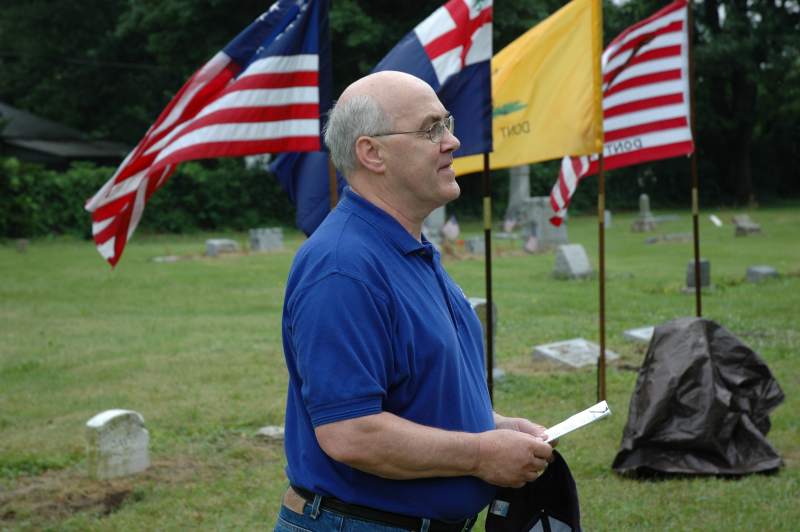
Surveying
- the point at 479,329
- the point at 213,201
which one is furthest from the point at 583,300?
the point at 213,201

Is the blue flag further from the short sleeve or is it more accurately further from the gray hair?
the short sleeve

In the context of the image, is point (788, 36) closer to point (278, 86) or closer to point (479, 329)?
point (278, 86)

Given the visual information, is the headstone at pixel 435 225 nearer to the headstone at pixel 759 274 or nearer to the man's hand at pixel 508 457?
the headstone at pixel 759 274

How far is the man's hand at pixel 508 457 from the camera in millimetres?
2582

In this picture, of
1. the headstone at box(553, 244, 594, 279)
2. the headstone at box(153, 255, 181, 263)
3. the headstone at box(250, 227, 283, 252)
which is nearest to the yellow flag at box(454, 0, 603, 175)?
the headstone at box(553, 244, 594, 279)

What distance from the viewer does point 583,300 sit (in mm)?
15742

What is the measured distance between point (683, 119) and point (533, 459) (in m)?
6.66

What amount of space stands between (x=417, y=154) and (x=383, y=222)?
0.22m

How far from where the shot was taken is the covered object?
6395mm

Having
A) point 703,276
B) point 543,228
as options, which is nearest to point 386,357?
point 703,276

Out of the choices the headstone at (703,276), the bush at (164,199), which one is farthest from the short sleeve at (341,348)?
the bush at (164,199)

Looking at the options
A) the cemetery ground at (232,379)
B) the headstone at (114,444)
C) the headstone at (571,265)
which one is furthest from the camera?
the headstone at (571,265)

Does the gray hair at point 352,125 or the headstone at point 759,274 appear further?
the headstone at point 759,274

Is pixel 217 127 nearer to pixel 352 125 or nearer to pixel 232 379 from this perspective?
pixel 352 125
